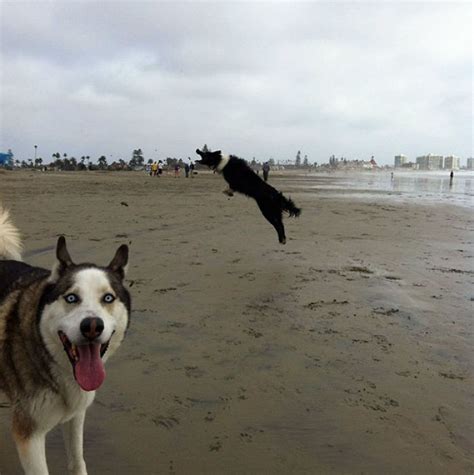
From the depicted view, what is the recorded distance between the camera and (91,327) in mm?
2252

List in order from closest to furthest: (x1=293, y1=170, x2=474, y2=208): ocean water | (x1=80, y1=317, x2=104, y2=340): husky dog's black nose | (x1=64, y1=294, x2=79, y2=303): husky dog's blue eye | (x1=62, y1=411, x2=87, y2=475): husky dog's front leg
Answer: (x1=80, y1=317, x2=104, y2=340): husky dog's black nose, (x1=64, y1=294, x2=79, y2=303): husky dog's blue eye, (x1=62, y1=411, x2=87, y2=475): husky dog's front leg, (x1=293, y1=170, x2=474, y2=208): ocean water

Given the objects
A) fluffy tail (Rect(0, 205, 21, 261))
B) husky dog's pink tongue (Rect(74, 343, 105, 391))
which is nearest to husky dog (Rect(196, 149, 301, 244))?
fluffy tail (Rect(0, 205, 21, 261))

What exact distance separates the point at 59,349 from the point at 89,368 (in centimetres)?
22

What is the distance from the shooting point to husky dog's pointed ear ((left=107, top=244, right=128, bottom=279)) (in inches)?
113

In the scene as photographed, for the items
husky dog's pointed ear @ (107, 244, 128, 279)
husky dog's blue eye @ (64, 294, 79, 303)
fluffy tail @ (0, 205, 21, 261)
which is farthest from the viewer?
fluffy tail @ (0, 205, 21, 261)

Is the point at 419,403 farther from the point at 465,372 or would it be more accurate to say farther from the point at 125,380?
the point at 125,380

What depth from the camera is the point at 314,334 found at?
4.49 metres

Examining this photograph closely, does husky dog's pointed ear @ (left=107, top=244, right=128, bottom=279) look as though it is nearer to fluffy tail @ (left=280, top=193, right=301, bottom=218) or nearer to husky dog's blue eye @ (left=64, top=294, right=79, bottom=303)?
husky dog's blue eye @ (left=64, top=294, right=79, bottom=303)

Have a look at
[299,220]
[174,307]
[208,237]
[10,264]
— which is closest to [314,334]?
[174,307]

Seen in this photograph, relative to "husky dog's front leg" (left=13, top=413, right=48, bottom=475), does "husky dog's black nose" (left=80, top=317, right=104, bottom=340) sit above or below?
above

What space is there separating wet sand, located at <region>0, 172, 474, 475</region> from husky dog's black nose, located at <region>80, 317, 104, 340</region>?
0.92 meters

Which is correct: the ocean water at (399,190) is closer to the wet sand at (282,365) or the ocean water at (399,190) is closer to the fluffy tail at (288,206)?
the fluffy tail at (288,206)

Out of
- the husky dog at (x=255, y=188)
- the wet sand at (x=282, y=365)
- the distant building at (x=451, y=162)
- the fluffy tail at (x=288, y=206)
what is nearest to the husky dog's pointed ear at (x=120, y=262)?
the wet sand at (x=282, y=365)

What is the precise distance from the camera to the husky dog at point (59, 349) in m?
2.33
